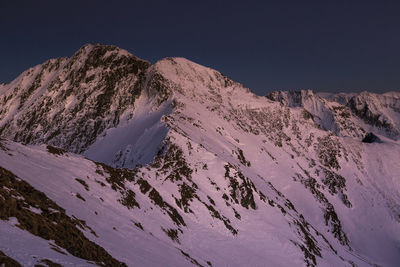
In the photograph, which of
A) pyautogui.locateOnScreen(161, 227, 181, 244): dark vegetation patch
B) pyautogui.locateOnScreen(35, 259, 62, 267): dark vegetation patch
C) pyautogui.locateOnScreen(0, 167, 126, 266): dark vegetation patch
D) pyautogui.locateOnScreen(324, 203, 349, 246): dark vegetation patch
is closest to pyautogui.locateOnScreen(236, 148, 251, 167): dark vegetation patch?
pyautogui.locateOnScreen(324, 203, 349, 246): dark vegetation patch

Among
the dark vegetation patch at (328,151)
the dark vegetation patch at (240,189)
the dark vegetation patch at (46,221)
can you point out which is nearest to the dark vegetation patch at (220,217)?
the dark vegetation patch at (240,189)

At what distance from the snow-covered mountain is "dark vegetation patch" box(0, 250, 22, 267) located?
1.19 ft

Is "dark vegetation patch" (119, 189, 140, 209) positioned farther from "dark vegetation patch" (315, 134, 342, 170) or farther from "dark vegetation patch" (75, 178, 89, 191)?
"dark vegetation patch" (315, 134, 342, 170)

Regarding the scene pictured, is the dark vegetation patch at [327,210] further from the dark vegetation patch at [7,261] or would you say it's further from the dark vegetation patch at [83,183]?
the dark vegetation patch at [7,261]

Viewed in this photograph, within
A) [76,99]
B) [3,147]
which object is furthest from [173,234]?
[76,99]

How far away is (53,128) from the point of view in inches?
4048

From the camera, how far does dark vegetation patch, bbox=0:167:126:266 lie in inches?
614

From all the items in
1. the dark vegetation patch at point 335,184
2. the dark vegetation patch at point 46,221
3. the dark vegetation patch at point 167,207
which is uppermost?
the dark vegetation patch at point 335,184

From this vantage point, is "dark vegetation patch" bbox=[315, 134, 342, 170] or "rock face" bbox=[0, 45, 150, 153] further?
"dark vegetation patch" bbox=[315, 134, 342, 170]

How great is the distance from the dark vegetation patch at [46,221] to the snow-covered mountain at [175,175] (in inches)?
4.1

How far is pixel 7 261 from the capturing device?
1087 cm

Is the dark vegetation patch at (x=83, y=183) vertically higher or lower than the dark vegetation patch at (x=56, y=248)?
higher

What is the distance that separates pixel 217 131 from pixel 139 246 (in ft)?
240

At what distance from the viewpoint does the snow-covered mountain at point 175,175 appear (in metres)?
21.1
